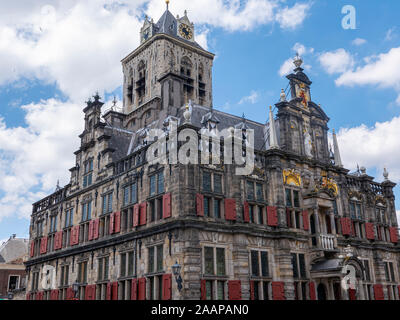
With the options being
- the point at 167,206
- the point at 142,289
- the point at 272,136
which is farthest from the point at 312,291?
the point at 167,206

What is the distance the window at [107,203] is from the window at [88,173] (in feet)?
10.3

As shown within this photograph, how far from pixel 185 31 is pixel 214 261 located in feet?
106

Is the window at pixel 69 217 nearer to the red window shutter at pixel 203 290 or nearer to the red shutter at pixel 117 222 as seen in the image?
the red shutter at pixel 117 222

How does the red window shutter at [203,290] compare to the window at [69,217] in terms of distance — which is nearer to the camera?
the red window shutter at [203,290]

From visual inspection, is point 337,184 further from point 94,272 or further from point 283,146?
point 94,272

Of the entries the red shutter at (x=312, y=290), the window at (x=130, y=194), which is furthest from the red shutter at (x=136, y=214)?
the red shutter at (x=312, y=290)

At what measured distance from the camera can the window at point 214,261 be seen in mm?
24909

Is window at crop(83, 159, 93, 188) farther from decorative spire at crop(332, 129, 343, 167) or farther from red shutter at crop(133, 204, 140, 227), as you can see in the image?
decorative spire at crop(332, 129, 343, 167)

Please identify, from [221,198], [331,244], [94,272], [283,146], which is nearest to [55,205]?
[94,272]

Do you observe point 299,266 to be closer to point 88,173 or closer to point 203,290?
point 203,290

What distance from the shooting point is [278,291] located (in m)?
27.2
